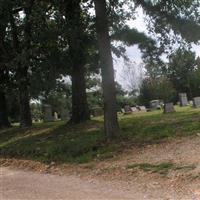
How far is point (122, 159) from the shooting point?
13898mm

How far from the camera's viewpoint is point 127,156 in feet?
46.3

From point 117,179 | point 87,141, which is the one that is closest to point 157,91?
point 87,141

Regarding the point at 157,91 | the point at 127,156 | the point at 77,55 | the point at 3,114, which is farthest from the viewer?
the point at 157,91

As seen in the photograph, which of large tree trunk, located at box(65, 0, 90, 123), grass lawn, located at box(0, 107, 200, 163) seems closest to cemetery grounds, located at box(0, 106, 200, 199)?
grass lawn, located at box(0, 107, 200, 163)

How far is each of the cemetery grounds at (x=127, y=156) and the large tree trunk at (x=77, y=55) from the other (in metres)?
1.05

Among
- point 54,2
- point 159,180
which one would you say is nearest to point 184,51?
point 54,2

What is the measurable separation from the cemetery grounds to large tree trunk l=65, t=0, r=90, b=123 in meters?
1.05

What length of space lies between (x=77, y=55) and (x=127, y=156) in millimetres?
6434

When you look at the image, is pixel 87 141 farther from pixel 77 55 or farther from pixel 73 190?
pixel 73 190

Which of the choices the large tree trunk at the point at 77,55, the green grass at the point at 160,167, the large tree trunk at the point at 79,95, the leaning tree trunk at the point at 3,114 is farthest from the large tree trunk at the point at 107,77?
the leaning tree trunk at the point at 3,114

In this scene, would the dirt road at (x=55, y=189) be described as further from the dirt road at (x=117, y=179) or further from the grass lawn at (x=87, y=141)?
the grass lawn at (x=87, y=141)

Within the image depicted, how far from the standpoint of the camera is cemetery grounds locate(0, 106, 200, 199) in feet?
34.9

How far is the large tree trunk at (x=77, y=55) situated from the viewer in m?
17.8

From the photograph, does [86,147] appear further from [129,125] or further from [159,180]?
[159,180]
